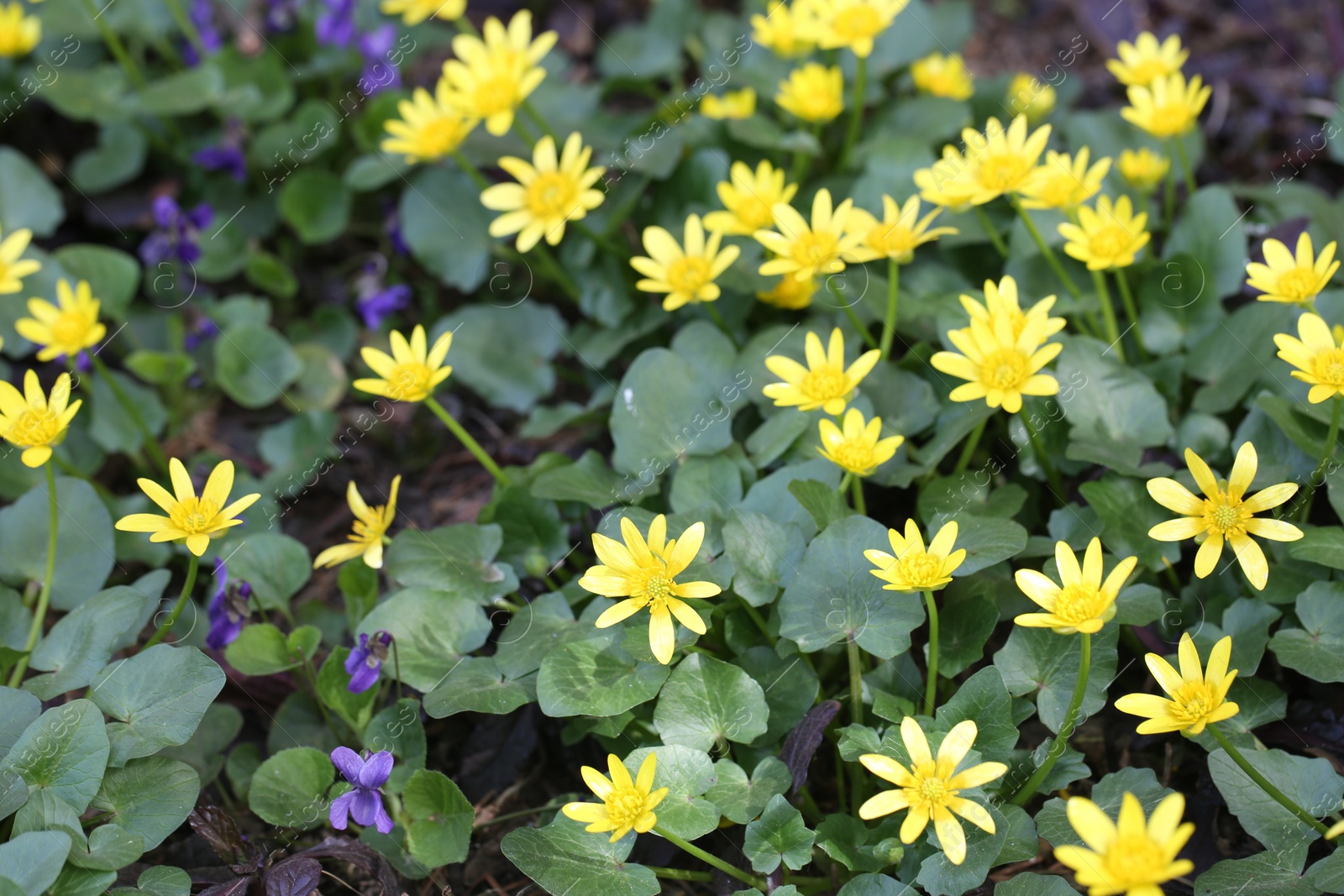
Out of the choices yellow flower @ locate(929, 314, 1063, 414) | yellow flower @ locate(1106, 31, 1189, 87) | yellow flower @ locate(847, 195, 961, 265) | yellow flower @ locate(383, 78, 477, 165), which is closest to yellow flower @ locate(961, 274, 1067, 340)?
yellow flower @ locate(929, 314, 1063, 414)

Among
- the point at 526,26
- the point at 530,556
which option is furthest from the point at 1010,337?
the point at 526,26

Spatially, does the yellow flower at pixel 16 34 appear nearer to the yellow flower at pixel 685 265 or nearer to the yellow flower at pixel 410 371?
the yellow flower at pixel 410 371

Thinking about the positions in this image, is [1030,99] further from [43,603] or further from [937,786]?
[43,603]

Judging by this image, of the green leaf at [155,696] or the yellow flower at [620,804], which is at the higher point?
the green leaf at [155,696]

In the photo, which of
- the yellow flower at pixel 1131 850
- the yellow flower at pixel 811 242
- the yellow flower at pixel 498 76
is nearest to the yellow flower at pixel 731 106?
the yellow flower at pixel 498 76

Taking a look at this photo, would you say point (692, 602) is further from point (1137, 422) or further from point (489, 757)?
point (1137, 422)

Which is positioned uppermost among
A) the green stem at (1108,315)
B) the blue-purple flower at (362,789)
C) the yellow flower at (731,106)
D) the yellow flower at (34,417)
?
the yellow flower at (34,417)
